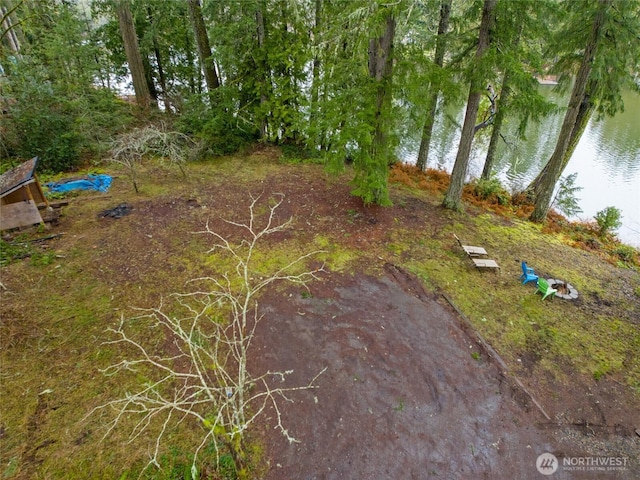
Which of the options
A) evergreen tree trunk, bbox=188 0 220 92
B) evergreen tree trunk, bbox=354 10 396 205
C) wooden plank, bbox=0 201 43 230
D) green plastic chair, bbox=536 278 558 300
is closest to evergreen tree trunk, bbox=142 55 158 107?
evergreen tree trunk, bbox=188 0 220 92

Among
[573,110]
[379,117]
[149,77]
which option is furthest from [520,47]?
[149,77]

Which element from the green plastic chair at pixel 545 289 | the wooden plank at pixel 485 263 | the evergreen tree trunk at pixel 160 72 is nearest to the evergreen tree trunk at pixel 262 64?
the evergreen tree trunk at pixel 160 72

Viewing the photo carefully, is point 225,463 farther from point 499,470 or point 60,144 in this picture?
point 60,144

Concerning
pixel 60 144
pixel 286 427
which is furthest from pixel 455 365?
pixel 60 144

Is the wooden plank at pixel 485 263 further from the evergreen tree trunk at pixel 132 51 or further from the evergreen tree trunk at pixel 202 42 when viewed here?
the evergreen tree trunk at pixel 132 51

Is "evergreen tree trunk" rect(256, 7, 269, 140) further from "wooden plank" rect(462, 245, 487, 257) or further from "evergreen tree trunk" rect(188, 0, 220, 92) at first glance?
"wooden plank" rect(462, 245, 487, 257)

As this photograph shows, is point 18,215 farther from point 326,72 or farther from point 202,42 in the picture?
point 202,42
